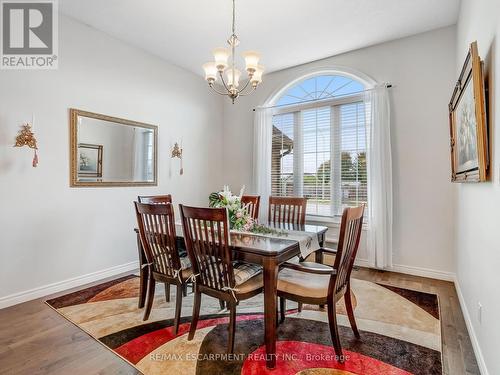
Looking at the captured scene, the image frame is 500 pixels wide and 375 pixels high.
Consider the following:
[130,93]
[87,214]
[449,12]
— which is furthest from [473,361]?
[130,93]

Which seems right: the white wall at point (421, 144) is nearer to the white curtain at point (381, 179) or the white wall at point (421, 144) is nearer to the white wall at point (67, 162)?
the white curtain at point (381, 179)

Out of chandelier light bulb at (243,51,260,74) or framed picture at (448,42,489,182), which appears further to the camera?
chandelier light bulb at (243,51,260,74)

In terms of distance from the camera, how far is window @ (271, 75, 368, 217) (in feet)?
12.6

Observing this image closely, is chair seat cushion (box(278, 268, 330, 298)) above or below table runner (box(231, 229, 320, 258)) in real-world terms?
below

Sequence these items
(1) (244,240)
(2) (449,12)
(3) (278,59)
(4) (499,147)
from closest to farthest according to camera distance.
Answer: (4) (499,147)
(1) (244,240)
(2) (449,12)
(3) (278,59)

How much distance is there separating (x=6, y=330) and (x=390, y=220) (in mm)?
3943

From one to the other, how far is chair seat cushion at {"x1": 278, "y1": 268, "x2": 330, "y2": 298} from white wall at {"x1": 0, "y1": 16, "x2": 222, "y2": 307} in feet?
7.96

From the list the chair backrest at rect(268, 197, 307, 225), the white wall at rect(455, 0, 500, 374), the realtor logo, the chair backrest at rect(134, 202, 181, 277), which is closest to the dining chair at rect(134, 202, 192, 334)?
the chair backrest at rect(134, 202, 181, 277)

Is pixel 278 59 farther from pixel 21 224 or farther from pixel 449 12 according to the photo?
pixel 21 224

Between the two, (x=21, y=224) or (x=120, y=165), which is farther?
(x=120, y=165)

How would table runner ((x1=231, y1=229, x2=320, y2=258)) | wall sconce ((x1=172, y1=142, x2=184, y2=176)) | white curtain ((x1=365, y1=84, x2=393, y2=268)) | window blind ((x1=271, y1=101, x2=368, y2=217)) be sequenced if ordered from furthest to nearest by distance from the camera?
wall sconce ((x1=172, y1=142, x2=184, y2=176)) → window blind ((x1=271, y1=101, x2=368, y2=217)) → white curtain ((x1=365, y1=84, x2=393, y2=268)) → table runner ((x1=231, y1=229, x2=320, y2=258))

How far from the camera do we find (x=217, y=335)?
6.91 ft

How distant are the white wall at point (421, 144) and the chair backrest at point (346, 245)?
1.83 meters

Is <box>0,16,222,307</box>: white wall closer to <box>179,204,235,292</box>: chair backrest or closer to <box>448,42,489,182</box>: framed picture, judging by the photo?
<box>179,204,235,292</box>: chair backrest
